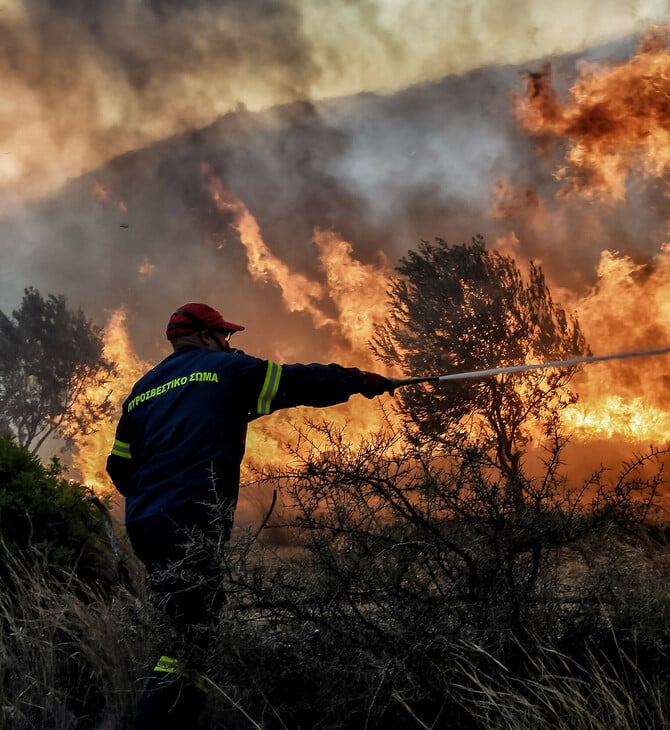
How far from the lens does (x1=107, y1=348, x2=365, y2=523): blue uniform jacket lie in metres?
3.65

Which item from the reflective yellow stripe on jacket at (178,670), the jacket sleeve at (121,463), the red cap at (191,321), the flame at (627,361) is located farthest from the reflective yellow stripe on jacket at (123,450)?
the flame at (627,361)

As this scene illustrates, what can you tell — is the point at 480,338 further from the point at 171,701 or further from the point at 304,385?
the point at 171,701

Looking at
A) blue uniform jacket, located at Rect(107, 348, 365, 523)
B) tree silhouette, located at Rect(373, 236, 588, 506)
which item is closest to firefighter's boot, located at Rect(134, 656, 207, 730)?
blue uniform jacket, located at Rect(107, 348, 365, 523)

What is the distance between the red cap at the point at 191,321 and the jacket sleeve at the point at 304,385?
0.60m

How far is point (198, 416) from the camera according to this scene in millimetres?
3785

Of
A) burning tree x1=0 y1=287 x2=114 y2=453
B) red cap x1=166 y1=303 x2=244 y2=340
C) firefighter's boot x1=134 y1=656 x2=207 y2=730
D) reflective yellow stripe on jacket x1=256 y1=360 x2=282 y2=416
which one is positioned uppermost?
burning tree x1=0 y1=287 x2=114 y2=453

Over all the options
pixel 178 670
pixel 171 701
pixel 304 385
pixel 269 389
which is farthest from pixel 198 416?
pixel 171 701

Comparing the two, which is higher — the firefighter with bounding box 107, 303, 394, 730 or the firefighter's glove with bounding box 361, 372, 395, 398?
the firefighter's glove with bounding box 361, 372, 395, 398

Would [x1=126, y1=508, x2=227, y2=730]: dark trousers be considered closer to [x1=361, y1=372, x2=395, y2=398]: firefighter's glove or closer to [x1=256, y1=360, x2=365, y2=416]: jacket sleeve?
[x1=256, y1=360, x2=365, y2=416]: jacket sleeve

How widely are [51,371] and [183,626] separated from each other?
2657cm

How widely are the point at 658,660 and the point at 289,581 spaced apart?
192 centimetres

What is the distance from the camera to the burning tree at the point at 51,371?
26.6 metres

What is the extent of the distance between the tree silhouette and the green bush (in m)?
Answer: 10.7

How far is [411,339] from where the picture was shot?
53.5 feet
